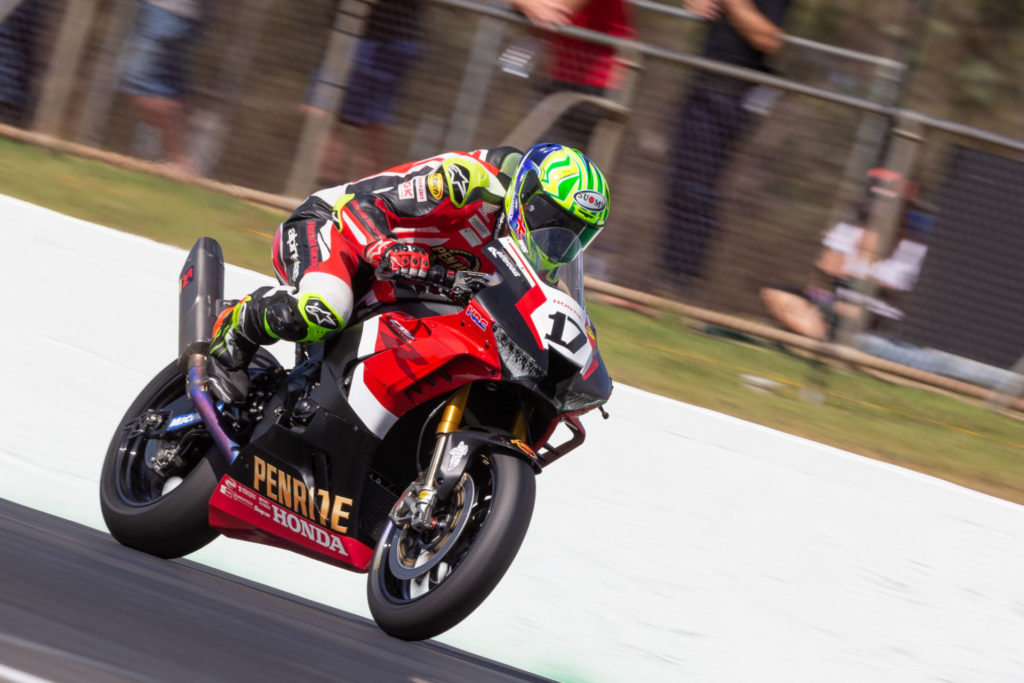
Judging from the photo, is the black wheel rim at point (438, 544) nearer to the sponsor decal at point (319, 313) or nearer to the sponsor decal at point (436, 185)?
Result: the sponsor decal at point (319, 313)

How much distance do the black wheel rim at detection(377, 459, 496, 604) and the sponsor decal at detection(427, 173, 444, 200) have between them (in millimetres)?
987

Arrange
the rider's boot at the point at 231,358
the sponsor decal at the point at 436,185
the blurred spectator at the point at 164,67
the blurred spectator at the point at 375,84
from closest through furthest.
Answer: the sponsor decal at the point at 436,185 → the rider's boot at the point at 231,358 → the blurred spectator at the point at 375,84 → the blurred spectator at the point at 164,67

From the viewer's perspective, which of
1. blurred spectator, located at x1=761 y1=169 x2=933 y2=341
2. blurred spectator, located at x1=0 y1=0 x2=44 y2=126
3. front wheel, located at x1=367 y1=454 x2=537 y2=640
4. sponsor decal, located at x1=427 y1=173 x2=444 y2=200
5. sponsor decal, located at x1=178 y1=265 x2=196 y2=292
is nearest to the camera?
front wheel, located at x1=367 y1=454 x2=537 y2=640

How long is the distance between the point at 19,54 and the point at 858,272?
512 cm

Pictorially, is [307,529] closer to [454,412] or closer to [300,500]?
[300,500]

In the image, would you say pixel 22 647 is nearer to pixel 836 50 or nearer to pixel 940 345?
pixel 940 345

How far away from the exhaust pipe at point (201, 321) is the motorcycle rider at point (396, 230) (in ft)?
0.17

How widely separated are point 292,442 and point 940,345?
3.73 meters

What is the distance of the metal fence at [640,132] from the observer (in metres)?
6.60

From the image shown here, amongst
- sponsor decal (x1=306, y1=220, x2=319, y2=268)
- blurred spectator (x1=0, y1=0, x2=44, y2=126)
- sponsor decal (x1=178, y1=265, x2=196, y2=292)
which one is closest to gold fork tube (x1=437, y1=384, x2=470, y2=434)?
sponsor decal (x1=306, y1=220, x2=319, y2=268)

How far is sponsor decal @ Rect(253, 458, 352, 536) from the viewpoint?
418cm

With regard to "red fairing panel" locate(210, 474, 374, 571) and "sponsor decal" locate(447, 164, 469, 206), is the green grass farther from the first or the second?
"red fairing panel" locate(210, 474, 374, 571)

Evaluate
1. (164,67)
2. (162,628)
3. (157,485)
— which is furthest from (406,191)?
(164,67)

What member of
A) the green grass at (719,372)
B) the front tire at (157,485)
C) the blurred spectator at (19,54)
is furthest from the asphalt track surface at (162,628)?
the blurred spectator at (19,54)
